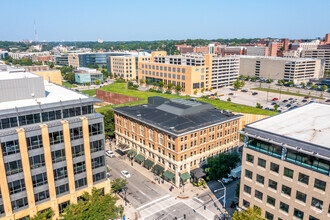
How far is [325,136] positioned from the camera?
4006 cm

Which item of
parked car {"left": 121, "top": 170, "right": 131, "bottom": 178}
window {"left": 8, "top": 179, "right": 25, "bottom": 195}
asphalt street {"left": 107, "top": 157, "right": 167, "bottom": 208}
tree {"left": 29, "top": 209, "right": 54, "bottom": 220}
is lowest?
asphalt street {"left": 107, "top": 157, "right": 167, "bottom": 208}

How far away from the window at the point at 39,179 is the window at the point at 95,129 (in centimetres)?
1088

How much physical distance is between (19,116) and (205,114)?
47213 mm

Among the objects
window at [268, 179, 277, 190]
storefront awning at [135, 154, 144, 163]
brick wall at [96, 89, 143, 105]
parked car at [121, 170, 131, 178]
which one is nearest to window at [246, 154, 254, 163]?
window at [268, 179, 277, 190]

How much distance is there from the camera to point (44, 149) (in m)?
46.0

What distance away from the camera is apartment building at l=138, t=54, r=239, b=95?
16812 cm

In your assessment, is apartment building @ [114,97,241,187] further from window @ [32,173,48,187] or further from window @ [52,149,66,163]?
window @ [32,173,48,187]

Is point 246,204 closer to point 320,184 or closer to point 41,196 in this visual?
point 320,184

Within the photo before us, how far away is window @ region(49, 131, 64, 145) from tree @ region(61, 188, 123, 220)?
440 inches

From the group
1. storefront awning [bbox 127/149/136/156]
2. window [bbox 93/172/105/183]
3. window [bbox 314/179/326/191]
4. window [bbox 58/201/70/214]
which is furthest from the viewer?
storefront awning [bbox 127/149/136/156]

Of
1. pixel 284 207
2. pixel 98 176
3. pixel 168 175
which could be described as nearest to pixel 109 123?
pixel 168 175

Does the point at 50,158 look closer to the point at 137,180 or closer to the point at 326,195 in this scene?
the point at 137,180

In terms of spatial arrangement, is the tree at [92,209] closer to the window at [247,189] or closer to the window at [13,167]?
the window at [13,167]

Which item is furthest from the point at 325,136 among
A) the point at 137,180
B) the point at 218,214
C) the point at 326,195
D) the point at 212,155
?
the point at 137,180
